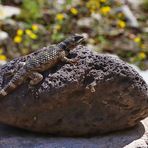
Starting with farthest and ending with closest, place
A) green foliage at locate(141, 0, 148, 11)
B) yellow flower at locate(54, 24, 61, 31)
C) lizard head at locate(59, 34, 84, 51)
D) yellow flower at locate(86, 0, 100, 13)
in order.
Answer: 1. green foliage at locate(141, 0, 148, 11)
2. yellow flower at locate(86, 0, 100, 13)
3. yellow flower at locate(54, 24, 61, 31)
4. lizard head at locate(59, 34, 84, 51)

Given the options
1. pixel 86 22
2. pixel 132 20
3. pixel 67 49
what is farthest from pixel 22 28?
pixel 67 49

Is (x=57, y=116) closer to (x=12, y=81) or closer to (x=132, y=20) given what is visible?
(x=12, y=81)

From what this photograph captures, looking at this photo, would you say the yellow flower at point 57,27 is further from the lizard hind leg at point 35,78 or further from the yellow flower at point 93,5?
the lizard hind leg at point 35,78

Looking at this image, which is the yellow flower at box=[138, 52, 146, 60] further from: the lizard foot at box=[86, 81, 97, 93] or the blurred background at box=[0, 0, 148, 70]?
the lizard foot at box=[86, 81, 97, 93]

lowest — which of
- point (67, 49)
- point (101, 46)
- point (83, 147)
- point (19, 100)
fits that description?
point (101, 46)

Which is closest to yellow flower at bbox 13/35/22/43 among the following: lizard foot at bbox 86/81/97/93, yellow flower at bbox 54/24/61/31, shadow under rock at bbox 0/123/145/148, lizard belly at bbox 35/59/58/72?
yellow flower at bbox 54/24/61/31

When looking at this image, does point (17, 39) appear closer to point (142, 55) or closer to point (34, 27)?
point (34, 27)
